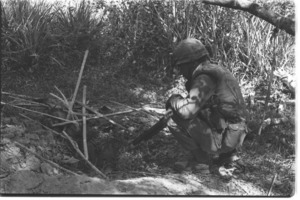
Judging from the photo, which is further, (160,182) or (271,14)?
(271,14)

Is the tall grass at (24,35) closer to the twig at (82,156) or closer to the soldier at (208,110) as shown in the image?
the twig at (82,156)

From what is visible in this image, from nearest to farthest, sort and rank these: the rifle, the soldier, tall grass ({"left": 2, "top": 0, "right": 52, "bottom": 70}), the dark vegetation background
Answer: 1. the soldier
2. the rifle
3. the dark vegetation background
4. tall grass ({"left": 2, "top": 0, "right": 52, "bottom": 70})

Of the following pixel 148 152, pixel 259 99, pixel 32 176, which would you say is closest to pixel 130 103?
pixel 148 152

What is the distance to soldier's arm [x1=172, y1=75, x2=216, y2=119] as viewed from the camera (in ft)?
15.3

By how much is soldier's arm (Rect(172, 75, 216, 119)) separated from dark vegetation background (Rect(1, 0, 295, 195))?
64.3 inches


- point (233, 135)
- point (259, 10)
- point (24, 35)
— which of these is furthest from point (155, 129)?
point (24, 35)

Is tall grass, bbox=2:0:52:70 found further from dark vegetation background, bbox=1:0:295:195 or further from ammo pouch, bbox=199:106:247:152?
ammo pouch, bbox=199:106:247:152

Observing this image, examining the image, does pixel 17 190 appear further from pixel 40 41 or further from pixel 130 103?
pixel 40 41

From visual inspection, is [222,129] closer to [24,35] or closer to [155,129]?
[155,129]

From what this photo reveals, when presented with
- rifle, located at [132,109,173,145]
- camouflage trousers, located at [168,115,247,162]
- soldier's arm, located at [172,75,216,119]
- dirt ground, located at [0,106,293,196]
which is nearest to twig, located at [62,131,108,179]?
dirt ground, located at [0,106,293,196]

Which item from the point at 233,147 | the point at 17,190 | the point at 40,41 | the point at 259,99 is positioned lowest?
the point at 17,190

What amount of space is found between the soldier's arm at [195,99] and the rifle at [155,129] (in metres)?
0.16

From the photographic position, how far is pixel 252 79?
6656 mm

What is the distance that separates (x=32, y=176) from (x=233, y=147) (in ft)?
6.28
